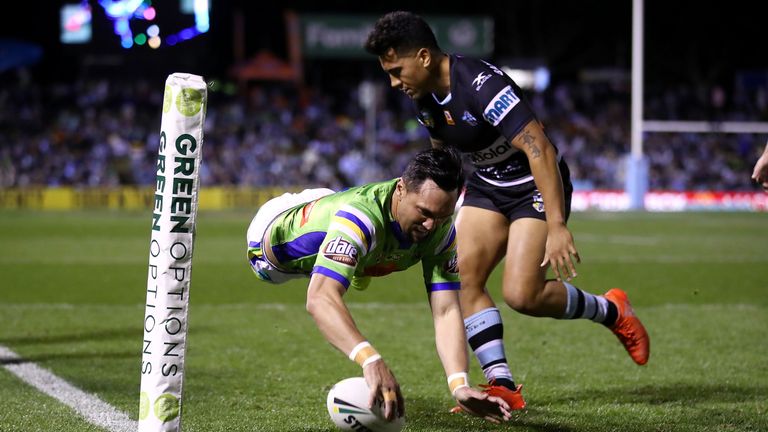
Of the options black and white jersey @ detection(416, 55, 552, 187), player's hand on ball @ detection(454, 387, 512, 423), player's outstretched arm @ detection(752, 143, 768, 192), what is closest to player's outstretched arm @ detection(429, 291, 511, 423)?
player's hand on ball @ detection(454, 387, 512, 423)

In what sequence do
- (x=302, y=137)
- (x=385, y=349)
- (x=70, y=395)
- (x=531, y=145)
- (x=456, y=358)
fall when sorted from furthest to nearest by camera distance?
(x=302, y=137) → (x=385, y=349) → (x=70, y=395) → (x=531, y=145) → (x=456, y=358)

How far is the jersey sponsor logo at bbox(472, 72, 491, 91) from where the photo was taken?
17.9ft

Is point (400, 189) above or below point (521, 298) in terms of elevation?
above

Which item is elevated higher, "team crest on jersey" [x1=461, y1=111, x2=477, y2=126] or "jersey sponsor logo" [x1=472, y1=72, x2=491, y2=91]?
"jersey sponsor logo" [x1=472, y1=72, x2=491, y2=91]

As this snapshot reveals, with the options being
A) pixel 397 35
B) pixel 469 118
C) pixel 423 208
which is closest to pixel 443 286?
pixel 423 208

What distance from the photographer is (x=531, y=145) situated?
5277mm

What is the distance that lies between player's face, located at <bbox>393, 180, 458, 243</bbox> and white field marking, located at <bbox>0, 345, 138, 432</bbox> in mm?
1714

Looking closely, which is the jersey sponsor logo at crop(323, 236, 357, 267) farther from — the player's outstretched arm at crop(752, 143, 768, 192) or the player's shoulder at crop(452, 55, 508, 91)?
the player's outstretched arm at crop(752, 143, 768, 192)

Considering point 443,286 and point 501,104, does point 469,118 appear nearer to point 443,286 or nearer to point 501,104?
point 501,104

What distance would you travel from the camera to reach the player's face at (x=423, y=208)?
4547 millimetres

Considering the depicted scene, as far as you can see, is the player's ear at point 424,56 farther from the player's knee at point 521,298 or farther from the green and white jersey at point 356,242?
the player's knee at point 521,298

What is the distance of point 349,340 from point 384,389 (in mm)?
262

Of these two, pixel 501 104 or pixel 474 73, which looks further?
pixel 474 73

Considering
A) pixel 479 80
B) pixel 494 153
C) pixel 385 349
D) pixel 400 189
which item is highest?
pixel 479 80
